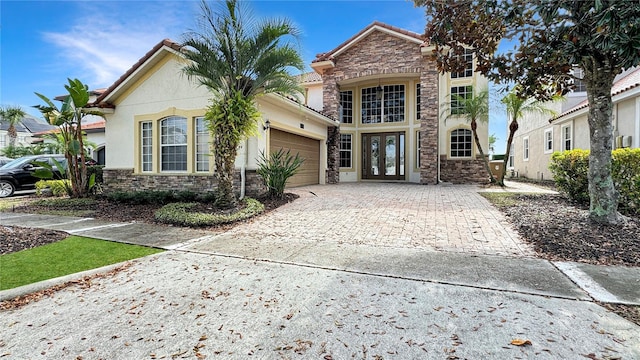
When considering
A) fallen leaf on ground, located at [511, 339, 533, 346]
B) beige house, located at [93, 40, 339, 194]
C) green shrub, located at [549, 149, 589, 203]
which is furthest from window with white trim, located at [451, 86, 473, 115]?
fallen leaf on ground, located at [511, 339, 533, 346]

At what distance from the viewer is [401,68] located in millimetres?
16172

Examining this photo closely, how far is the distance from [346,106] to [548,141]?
12.8 metres

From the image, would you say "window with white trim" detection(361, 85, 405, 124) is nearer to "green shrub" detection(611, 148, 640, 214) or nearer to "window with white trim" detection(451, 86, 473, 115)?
"window with white trim" detection(451, 86, 473, 115)

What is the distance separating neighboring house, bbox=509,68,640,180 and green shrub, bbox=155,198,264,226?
39.8 feet

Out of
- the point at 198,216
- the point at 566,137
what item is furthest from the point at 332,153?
the point at 566,137

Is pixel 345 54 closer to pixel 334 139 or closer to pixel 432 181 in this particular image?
pixel 334 139

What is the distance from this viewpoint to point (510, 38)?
630cm

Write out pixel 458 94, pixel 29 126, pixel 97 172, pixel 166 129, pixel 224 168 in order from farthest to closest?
1. pixel 29 126
2. pixel 458 94
3. pixel 97 172
4. pixel 166 129
5. pixel 224 168

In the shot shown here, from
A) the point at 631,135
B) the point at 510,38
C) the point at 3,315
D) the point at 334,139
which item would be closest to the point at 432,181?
the point at 334,139

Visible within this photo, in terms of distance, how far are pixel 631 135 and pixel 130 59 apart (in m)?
19.4

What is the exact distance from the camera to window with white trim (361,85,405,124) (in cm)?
1847

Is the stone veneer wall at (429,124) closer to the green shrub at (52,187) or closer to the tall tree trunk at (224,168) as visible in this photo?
the tall tree trunk at (224,168)

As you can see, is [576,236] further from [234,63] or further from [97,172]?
[97,172]

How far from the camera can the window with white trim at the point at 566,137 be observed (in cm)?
1710
